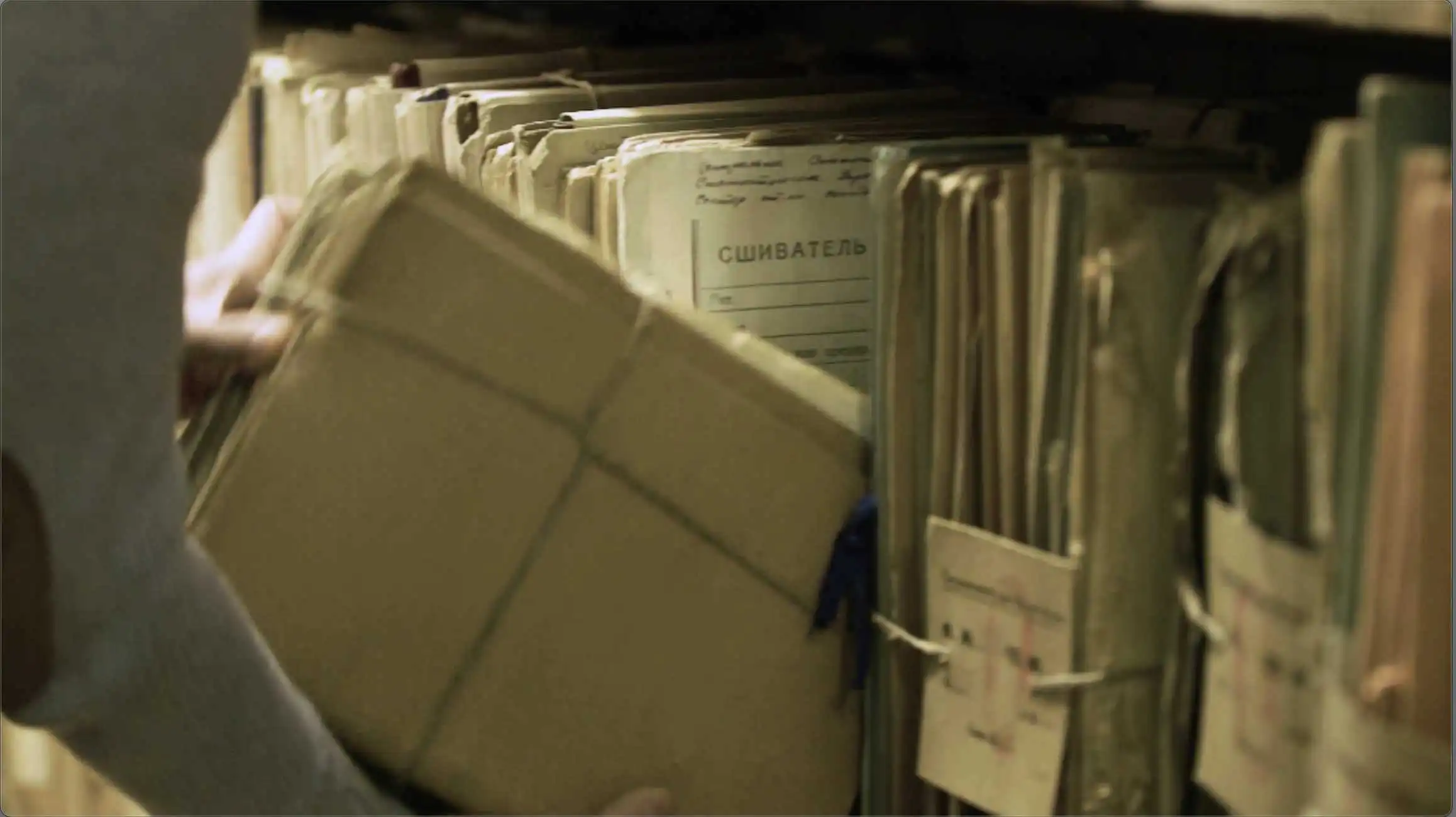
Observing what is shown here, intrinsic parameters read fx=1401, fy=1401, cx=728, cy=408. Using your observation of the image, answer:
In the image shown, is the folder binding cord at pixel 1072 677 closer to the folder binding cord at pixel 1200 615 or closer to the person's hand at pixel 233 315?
the folder binding cord at pixel 1200 615

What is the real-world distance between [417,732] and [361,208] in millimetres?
253

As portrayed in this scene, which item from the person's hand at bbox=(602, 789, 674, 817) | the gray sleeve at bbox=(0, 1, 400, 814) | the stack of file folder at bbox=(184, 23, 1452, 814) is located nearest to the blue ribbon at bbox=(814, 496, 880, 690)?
the stack of file folder at bbox=(184, 23, 1452, 814)

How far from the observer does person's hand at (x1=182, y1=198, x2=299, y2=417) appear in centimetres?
67

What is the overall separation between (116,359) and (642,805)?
0.34 meters

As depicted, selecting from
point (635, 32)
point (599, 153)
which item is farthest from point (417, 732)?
point (635, 32)

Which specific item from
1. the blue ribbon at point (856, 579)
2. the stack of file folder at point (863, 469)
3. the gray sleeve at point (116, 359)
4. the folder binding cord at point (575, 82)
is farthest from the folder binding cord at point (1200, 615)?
the folder binding cord at point (575, 82)

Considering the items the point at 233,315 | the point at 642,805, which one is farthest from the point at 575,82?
the point at 642,805

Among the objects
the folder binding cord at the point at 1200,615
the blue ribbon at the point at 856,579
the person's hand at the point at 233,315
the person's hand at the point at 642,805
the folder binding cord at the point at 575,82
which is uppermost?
the folder binding cord at the point at 575,82

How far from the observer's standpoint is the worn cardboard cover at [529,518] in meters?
0.66

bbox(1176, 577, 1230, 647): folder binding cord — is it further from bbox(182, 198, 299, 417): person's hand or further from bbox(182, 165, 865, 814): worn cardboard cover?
bbox(182, 198, 299, 417): person's hand

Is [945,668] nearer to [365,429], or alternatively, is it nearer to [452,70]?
[365,429]

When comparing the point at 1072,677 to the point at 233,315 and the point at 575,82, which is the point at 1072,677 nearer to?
the point at 233,315

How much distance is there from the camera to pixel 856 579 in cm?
74

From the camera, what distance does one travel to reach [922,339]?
0.69m
